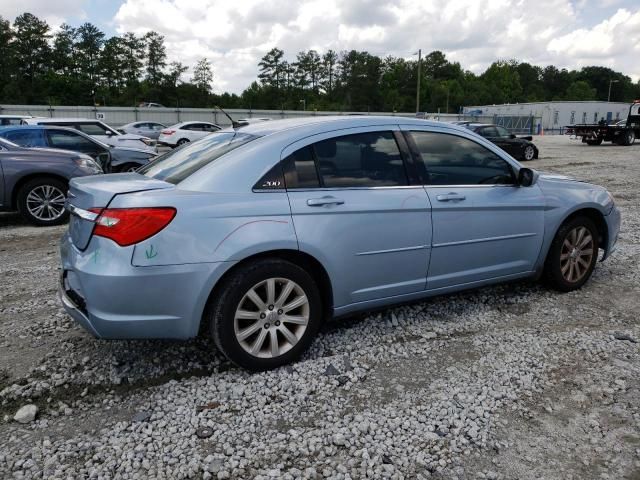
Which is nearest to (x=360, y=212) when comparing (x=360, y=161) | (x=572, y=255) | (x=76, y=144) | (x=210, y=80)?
(x=360, y=161)

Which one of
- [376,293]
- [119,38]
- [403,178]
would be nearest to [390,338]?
[376,293]

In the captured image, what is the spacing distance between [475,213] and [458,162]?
42 cm

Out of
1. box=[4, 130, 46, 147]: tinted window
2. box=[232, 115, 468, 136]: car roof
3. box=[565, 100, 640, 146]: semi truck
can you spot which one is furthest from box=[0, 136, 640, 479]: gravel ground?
box=[565, 100, 640, 146]: semi truck

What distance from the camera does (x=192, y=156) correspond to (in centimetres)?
374

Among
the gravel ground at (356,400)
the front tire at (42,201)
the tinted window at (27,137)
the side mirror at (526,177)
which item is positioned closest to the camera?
the gravel ground at (356,400)

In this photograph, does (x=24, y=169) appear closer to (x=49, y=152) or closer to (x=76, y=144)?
(x=49, y=152)

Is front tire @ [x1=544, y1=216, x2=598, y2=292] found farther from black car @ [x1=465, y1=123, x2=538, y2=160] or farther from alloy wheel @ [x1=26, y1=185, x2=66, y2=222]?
black car @ [x1=465, y1=123, x2=538, y2=160]

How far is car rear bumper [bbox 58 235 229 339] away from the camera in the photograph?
2.91m

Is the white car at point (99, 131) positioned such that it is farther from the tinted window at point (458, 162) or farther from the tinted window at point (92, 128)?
the tinted window at point (458, 162)

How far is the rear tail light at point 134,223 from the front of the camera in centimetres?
292

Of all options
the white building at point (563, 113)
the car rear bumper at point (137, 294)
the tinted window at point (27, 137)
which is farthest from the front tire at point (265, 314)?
the white building at point (563, 113)

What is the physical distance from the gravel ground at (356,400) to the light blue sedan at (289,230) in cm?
34

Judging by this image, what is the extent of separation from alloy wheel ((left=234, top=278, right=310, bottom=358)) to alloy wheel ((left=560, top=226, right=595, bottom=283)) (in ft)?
8.73

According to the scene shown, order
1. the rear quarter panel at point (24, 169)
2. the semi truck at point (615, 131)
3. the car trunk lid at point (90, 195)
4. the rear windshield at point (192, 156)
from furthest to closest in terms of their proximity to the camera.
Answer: the semi truck at point (615, 131) → the rear quarter panel at point (24, 169) → the rear windshield at point (192, 156) → the car trunk lid at point (90, 195)
